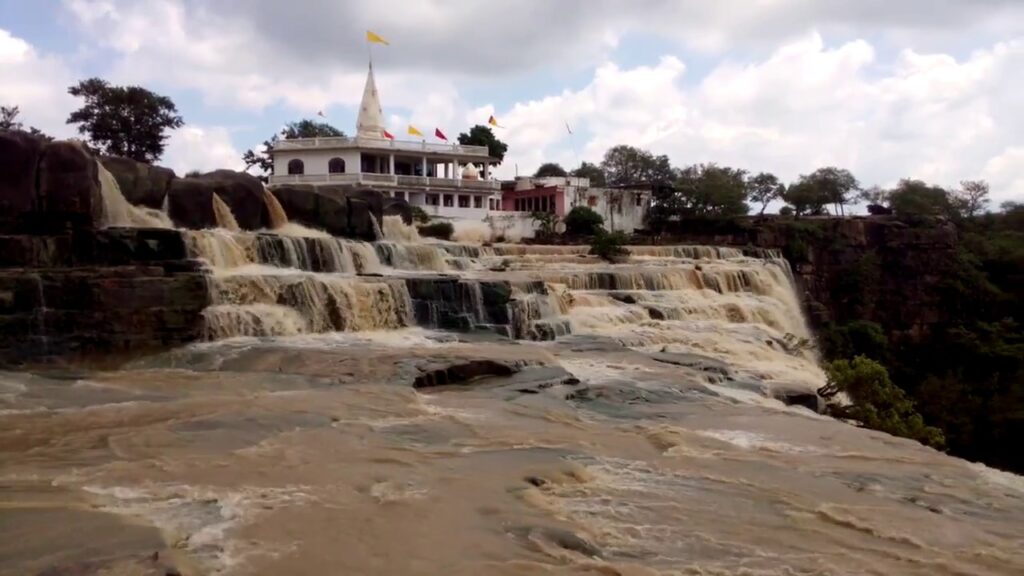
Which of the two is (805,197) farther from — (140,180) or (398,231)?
(140,180)

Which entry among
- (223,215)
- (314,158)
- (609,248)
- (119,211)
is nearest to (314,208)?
(223,215)

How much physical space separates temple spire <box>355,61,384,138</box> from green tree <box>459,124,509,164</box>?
8477mm

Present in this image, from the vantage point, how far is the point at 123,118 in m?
32.7

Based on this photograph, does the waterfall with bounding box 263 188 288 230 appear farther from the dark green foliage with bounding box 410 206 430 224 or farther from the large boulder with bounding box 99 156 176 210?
the dark green foliage with bounding box 410 206 430 224

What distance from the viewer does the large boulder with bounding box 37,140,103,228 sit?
52.0 ft

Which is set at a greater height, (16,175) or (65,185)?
(16,175)

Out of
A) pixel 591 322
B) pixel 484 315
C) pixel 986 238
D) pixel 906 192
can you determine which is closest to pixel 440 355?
pixel 484 315

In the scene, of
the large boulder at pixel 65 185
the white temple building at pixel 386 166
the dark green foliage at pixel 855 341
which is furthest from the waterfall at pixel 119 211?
the dark green foliage at pixel 855 341

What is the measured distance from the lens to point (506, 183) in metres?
46.0

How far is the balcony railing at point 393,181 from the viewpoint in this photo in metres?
36.5

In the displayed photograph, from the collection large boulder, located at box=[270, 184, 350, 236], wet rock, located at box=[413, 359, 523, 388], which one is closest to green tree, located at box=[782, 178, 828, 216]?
large boulder, located at box=[270, 184, 350, 236]

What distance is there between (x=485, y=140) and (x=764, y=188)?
1650cm

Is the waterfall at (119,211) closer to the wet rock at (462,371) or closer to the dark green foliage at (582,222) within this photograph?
the wet rock at (462,371)

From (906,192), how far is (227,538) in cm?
4525
